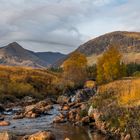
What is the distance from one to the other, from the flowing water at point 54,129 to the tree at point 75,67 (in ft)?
247

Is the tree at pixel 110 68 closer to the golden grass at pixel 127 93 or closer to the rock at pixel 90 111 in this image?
the golden grass at pixel 127 93

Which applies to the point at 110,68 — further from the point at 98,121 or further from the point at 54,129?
the point at 98,121

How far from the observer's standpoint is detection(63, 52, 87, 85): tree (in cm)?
14238

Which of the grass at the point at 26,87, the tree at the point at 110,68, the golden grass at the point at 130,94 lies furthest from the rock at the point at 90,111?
the grass at the point at 26,87

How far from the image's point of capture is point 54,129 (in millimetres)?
53750

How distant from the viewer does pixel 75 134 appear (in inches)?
1907

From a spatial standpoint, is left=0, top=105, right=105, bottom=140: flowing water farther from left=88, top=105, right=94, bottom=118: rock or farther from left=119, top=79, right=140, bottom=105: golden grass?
left=119, top=79, right=140, bottom=105: golden grass

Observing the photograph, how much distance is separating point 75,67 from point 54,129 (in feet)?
296

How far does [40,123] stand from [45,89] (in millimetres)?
89618

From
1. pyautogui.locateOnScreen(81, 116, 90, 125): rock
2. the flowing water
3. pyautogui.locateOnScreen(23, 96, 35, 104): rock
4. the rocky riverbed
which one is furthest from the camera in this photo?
pyautogui.locateOnScreen(23, 96, 35, 104): rock

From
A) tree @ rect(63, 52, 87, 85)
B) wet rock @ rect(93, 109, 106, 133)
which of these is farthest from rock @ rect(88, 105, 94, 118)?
tree @ rect(63, 52, 87, 85)

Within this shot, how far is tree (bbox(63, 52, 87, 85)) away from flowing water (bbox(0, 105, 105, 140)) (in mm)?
75409

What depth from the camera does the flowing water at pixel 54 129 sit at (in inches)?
1838

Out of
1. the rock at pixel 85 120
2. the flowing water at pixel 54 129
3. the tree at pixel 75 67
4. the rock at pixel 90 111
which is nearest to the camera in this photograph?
the flowing water at pixel 54 129
